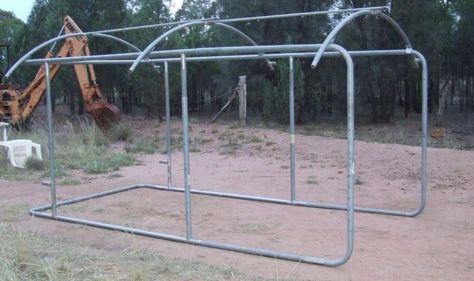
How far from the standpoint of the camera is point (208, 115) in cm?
2812

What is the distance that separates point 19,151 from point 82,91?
169 inches

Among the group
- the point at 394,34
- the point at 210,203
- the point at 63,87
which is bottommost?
the point at 210,203

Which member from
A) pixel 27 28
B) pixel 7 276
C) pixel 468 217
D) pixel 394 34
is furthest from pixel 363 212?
pixel 27 28

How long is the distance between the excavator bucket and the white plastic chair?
4132 millimetres

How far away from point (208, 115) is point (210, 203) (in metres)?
20.0

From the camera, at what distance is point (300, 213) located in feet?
24.4

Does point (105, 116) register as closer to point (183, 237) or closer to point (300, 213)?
point (300, 213)

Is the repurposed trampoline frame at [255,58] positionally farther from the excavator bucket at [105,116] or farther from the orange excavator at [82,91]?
the excavator bucket at [105,116]

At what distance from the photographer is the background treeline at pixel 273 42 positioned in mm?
21703

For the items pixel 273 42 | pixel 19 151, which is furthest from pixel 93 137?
pixel 273 42

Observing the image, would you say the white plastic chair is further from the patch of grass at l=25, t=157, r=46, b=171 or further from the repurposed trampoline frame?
the repurposed trampoline frame

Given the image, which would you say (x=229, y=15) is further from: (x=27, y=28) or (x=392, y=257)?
(x=392, y=257)

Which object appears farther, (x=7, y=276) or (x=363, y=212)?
(x=363, y=212)

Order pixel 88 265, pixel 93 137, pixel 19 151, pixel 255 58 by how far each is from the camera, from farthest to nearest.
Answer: pixel 93 137, pixel 19 151, pixel 255 58, pixel 88 265
